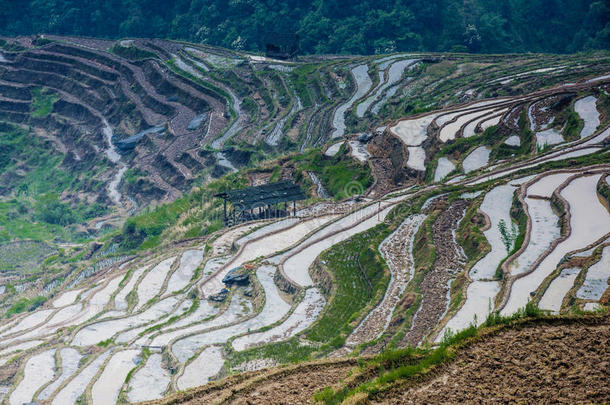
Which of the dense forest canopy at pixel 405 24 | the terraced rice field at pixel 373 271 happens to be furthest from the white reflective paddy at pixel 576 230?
the dense forest canopy at pixel 405 24

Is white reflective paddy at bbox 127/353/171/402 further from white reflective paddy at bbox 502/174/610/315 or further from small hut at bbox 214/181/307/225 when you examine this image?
small hut at bbox 214/181/307/225

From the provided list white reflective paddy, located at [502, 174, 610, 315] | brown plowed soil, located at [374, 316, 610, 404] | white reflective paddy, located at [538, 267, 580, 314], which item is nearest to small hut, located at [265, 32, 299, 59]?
white reflective paddy, located at [502, 174, 610, 315]

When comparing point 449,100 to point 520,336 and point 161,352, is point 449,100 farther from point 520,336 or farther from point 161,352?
point 520,336

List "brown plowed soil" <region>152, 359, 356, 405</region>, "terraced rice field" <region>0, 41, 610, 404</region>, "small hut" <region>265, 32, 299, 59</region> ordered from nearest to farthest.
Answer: "brown plowed soil" <region>152, 359, 356, 405</region> < "terraced rice field" <region>0, 41, 610, 404</region> < "small hut" <region>265, 32, 299, 59</region>

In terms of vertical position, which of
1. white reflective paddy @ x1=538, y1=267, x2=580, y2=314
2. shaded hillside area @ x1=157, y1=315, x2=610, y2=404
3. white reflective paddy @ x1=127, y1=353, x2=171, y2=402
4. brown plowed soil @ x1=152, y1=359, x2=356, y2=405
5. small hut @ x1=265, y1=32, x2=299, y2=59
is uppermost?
small hut @ x1=265, y1=32, x2=299, y2=59

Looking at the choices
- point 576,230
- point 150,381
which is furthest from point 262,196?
point 576,230
